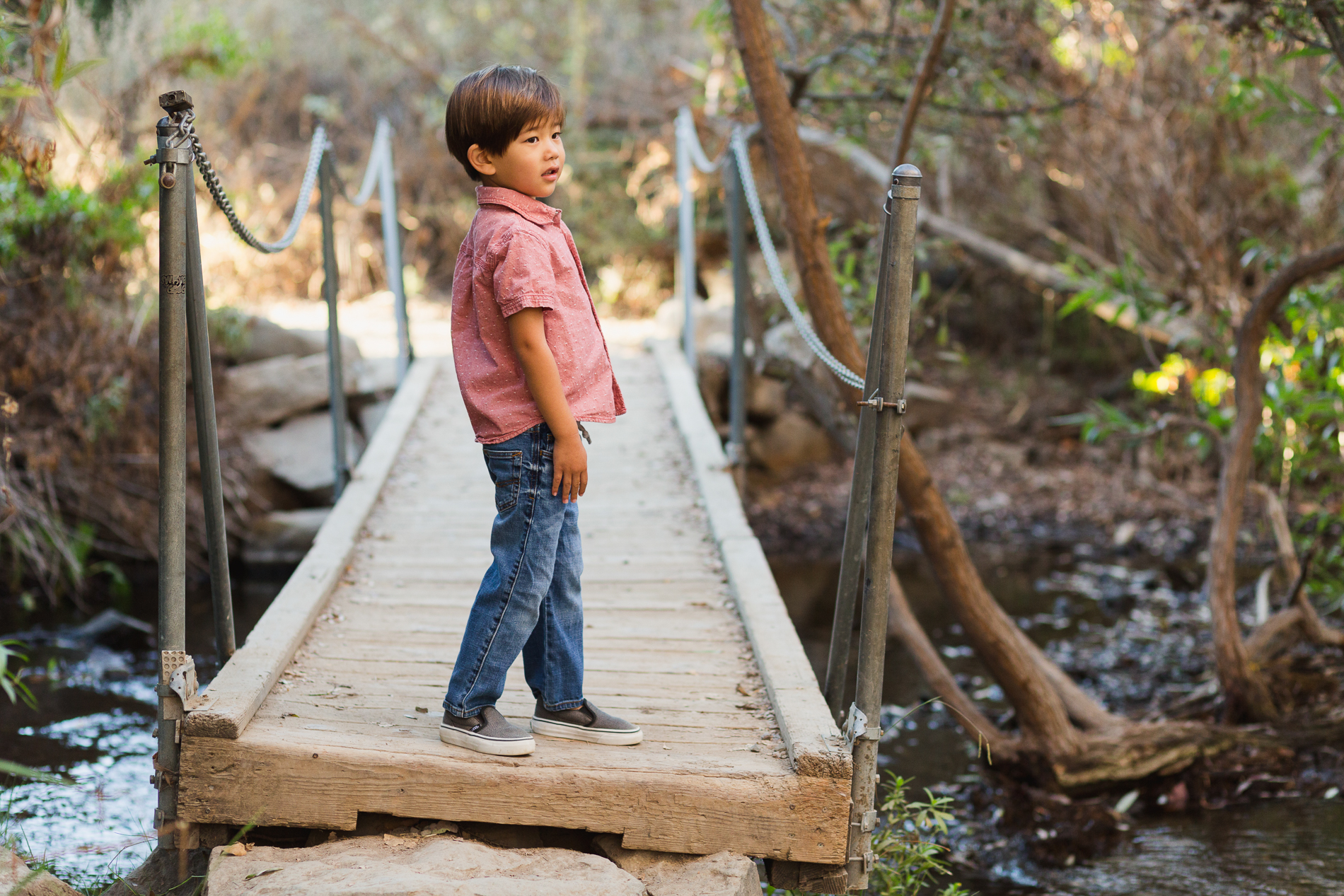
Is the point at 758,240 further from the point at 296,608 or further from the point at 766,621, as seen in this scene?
the point at 296,608

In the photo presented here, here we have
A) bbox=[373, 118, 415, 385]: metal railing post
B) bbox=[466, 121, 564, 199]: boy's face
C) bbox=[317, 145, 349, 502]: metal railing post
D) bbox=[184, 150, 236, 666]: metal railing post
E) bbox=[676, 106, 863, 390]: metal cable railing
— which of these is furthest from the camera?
bbox=[373, 118, 415, 385]: metal railing post

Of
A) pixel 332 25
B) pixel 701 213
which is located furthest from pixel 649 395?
pixel 332 25

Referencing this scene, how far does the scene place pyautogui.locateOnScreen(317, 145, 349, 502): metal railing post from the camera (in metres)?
3.81

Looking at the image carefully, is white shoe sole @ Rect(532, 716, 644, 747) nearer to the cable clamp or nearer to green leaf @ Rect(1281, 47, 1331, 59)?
the cable clamp

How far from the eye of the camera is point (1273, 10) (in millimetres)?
3447

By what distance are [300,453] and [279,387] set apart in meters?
0.40

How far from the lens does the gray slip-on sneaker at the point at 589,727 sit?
2180 millimetres

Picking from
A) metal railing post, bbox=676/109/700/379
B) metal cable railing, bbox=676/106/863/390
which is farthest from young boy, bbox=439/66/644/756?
metal railing post, bbox=676/109/700/379

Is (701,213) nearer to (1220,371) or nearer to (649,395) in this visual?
(649,395)

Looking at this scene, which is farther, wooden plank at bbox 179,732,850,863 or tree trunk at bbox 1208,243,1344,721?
tree trunk at bbox 1208,243,1344,721

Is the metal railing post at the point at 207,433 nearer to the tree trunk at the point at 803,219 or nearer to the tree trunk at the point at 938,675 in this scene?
the tree trunk at the point at 803,219

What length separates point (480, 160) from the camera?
6.66 feet

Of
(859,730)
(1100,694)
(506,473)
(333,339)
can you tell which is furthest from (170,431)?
(1100,694)

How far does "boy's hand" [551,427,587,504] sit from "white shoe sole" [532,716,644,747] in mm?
450
